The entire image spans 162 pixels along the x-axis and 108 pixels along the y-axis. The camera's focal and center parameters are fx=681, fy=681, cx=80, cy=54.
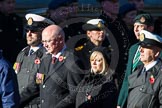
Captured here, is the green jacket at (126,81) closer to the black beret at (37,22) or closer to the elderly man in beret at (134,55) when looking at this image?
the elderly man in beret at (134,55)

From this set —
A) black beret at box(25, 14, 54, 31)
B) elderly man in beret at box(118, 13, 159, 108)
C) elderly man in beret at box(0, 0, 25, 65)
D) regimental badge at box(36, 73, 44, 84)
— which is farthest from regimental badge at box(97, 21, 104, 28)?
elderly man in beret at box(0, 0, 25, 65)

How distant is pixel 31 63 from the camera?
799cm

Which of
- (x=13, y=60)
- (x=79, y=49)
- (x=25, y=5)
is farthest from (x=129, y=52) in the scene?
(x=25, y=5)

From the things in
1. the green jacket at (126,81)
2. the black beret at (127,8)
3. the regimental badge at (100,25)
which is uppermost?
the regimental badge at (100,25)

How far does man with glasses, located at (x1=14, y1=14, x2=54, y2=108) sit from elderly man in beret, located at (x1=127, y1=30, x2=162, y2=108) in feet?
3.77

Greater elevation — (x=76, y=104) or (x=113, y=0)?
(x=113, y=0)

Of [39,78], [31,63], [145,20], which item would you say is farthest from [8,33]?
[145,20]

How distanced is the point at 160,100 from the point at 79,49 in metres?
1.69

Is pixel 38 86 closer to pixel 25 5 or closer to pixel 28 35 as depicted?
pixel 28 35

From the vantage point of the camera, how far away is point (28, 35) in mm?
8211

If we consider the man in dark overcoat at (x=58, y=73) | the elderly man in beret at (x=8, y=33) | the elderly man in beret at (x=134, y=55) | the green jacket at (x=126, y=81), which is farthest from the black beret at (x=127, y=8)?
the man in dark overcoat at (x=58, y=73)

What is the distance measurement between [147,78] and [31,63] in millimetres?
1554

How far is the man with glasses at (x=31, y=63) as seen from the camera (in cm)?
779

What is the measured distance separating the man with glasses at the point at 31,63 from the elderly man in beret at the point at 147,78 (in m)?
1.15
